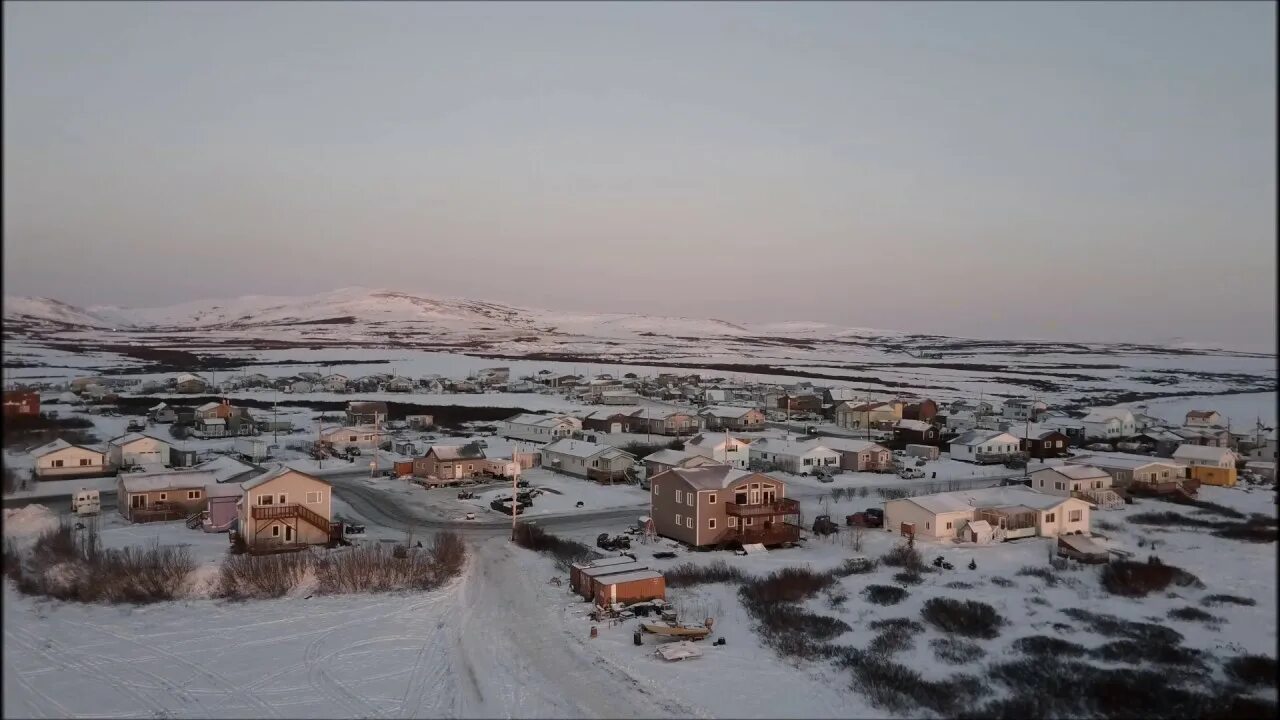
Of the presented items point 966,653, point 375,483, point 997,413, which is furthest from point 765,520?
point 997,413

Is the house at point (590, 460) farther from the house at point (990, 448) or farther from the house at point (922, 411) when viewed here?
the house at point (922, 411)

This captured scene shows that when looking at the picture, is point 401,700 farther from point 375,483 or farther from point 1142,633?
point 375,483

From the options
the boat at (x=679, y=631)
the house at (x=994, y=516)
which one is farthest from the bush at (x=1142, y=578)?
the boat at (x=679, y=631)

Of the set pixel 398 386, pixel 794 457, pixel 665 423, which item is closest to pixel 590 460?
pixel 794 457

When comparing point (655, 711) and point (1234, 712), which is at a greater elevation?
point (1234, 712)

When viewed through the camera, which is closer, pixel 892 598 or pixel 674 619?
pixel 674 619

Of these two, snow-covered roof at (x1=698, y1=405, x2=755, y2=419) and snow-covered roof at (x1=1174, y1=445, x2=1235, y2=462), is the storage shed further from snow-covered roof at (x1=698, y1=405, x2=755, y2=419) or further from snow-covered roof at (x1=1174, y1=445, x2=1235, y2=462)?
snow-covered roof at (x1=698, y1=405, x2=755, y2=419)
